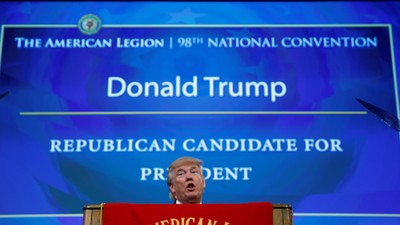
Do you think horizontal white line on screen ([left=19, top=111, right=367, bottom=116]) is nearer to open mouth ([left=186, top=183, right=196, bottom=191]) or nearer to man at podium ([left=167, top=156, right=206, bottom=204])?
man at podium ([left=167, top=156, right=206, bottom=204])

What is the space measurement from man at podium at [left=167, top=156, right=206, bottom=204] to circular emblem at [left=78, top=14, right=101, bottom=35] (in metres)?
1.34

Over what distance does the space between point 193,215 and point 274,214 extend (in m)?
0.31

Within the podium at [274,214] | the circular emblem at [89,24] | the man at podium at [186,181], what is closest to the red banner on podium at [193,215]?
the podium at [274,214]

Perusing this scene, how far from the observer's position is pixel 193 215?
3.29 m

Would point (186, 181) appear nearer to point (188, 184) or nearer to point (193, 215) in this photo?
point (188, 184)

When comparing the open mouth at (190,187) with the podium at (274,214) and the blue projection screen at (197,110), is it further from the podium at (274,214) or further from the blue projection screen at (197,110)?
the podium at (274,214)

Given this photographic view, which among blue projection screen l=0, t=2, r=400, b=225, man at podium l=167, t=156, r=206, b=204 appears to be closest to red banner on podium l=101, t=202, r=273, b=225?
man at podium l=167, t=156, r=206, b=204

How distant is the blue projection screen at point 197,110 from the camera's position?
4.79m

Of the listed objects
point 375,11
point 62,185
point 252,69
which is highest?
point 375,11

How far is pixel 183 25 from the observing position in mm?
5328

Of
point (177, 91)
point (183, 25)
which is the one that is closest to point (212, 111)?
point (177, 91)

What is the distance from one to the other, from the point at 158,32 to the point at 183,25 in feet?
0.52

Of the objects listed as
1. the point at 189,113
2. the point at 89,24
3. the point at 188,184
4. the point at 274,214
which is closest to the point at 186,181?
the point at 188,184

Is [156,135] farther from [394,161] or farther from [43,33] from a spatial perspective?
[394,161]
